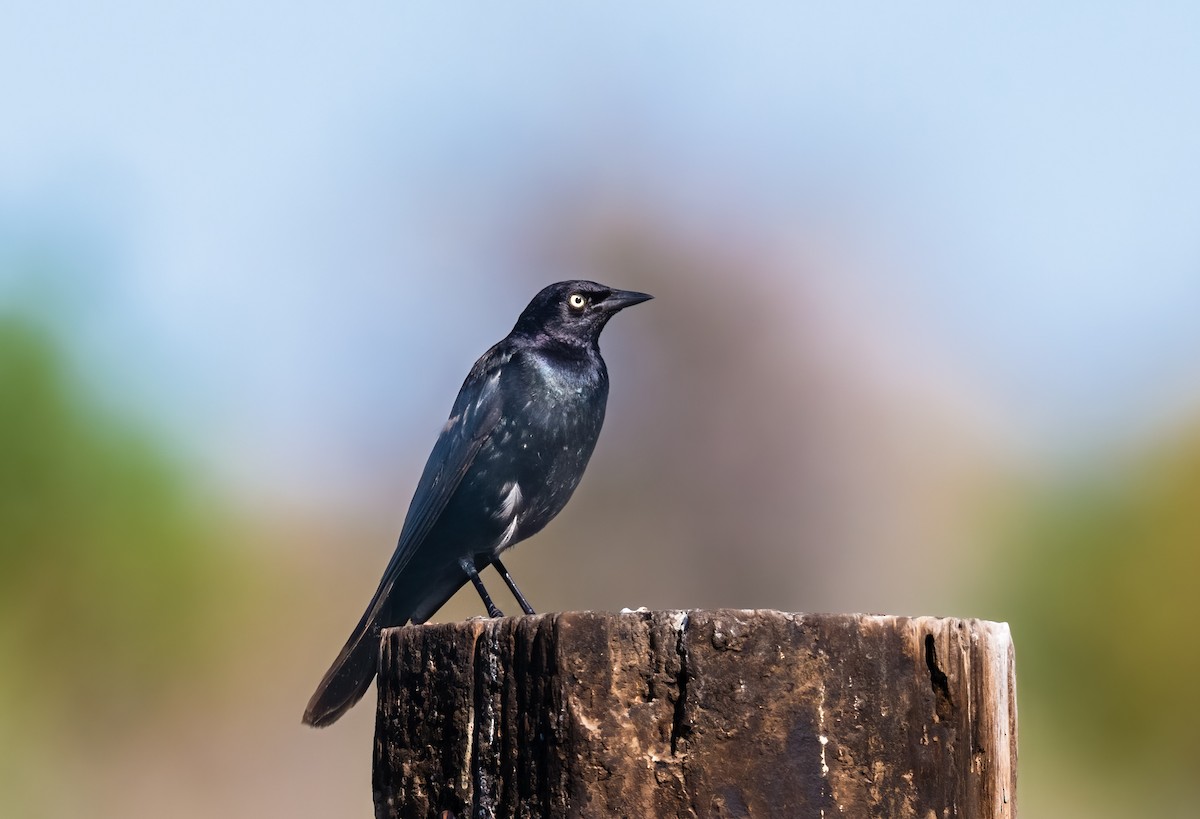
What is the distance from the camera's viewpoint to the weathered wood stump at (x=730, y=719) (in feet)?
8.22

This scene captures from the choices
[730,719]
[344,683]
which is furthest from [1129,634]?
[730,719]

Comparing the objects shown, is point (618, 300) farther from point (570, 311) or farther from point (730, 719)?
point (730, 719)

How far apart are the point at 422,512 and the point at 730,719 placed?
2749mm

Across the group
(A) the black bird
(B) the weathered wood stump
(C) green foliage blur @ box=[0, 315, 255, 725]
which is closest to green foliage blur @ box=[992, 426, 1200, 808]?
(C) green foliage blur @ box=[0, 315, 255, 725]

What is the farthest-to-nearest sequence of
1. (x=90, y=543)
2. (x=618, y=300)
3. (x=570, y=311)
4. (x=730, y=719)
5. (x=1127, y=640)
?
(x=90, y=543), (x=1127, y=640), (x=618, y=300), (x=570, y=311), (x=730, y=719)

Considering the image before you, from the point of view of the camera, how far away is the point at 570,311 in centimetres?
593

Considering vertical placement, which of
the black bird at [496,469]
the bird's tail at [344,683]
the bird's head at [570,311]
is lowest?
→ the bird's tail at [344,683]

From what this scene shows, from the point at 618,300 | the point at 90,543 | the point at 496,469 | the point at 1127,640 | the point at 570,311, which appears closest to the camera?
the point at 496,469

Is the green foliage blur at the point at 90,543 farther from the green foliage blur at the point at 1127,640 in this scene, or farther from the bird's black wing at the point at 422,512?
the bird's black wing at the point at 422,512

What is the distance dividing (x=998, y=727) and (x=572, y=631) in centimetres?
80

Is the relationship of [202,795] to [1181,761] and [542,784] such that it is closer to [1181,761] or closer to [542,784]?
[1181,761]

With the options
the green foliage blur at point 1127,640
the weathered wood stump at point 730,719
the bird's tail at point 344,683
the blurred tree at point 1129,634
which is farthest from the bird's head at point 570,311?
the blurred tree at point 1129,634

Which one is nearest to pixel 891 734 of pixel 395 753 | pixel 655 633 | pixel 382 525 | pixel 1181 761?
pixel 655 633

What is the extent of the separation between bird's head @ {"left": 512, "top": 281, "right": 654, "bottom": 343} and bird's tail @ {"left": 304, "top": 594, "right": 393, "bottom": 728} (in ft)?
5.81
